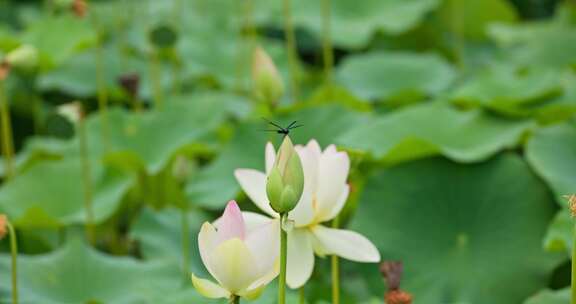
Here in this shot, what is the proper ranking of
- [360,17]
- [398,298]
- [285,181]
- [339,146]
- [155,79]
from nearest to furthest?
[285,181]
[398,298]
[339,146]
[155,79]
[360,17]

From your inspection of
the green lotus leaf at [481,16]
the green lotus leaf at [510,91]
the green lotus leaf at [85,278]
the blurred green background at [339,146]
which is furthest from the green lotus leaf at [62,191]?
the green lotus leaf at [481,16]

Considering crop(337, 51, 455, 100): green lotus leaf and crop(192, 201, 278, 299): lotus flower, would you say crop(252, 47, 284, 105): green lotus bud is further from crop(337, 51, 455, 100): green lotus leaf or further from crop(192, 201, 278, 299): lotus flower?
crop(192, 201, 278, 299): lotus flower

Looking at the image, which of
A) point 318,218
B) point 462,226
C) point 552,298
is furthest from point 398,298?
point 462,226

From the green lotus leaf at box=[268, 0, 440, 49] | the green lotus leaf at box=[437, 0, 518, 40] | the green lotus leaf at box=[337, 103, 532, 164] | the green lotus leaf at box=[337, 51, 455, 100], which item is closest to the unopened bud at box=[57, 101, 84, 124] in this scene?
the green lotus leaf at box=[337, 103, 532, 164]

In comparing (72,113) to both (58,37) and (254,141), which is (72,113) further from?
(58,37)

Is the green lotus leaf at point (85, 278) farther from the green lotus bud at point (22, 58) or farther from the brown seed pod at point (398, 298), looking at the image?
the brown seed pod at point (398, 298)

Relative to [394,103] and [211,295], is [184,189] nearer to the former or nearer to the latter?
[394,103]

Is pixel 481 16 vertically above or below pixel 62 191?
above
